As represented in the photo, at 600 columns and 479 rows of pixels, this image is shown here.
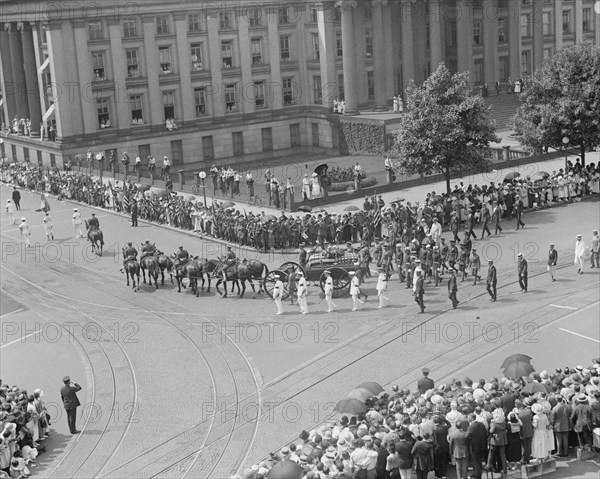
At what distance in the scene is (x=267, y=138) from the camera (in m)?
83.6

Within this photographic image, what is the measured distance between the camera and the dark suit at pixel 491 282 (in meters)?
40.1

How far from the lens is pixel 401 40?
8206cm

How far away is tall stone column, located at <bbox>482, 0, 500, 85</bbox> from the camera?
87125 millimetres

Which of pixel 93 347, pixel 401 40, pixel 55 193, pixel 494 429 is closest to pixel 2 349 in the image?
pixel 93 347

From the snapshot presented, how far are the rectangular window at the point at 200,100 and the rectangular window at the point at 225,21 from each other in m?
4.79

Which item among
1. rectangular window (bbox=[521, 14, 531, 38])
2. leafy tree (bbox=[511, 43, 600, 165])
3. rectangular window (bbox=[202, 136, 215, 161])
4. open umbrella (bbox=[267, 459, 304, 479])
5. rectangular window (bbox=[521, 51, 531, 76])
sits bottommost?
open umbrella (bbox=[267, 459, 304, 479])

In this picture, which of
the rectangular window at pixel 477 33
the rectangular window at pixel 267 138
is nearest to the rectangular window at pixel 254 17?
the rectangular window at pixel 267 138

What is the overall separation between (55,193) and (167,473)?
146 feet

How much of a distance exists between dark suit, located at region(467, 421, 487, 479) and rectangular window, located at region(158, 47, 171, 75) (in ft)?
188

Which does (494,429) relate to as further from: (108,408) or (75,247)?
(75,247)

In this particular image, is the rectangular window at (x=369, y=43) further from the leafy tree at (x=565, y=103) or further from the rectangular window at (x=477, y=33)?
the leafy tree at (x=565, y=103)

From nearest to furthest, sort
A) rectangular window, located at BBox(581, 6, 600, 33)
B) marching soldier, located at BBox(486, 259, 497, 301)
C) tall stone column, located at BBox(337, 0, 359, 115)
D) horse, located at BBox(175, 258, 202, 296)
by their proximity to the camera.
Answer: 1. marching soldier, located at BBox(486, 259, 497, 301)
2. horse, located at BBox(175, 258, 202, 296)
3. tall stone column, located at BBox(337, 0, 359, 115)
4. rectangular window, located at BBox(581, 6, 600, 33)

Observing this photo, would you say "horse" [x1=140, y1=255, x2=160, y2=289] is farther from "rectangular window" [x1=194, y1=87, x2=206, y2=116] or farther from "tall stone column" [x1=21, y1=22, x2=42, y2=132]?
"tall stone column" [x1=21, y1=22, x2=42, y2=132]

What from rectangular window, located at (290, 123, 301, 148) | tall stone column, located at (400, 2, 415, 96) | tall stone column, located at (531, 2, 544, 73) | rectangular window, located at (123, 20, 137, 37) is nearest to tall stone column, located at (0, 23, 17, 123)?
rectangular window, located at (123, 20, 137, 37)
